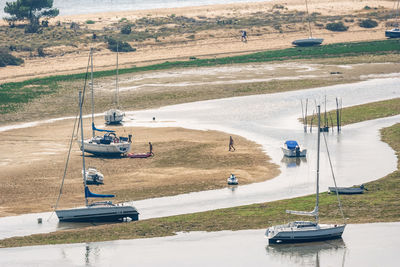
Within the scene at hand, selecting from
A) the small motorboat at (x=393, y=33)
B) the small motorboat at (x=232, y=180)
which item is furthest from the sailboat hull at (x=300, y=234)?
the small motorboat at (x=393, y=33)

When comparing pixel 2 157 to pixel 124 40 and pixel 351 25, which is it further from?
pixel 351 25

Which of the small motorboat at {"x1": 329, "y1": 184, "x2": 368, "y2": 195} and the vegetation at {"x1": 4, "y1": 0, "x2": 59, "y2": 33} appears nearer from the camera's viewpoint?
the small motorboat at {"x1": 329, "y1": 184, "x2": 368, "y2": 195}

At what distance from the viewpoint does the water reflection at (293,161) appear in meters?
69.2

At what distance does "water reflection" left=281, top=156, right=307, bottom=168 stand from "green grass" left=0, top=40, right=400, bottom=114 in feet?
122

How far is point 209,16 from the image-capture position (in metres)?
166

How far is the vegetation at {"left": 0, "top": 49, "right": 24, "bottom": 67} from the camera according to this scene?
389 feet

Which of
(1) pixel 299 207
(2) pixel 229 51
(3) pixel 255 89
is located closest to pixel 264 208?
(1) pixel 299 207

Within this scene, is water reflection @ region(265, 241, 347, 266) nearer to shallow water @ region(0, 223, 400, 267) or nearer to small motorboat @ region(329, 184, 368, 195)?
shallow water @ region(0, 223, 400, 267)

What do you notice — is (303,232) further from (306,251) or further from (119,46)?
(119,46)

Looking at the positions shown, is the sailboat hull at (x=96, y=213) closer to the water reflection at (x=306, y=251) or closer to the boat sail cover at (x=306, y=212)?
the water reflection at (x=306, y=251)

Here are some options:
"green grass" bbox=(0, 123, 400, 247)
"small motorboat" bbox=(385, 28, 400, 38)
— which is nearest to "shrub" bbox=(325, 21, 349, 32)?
"small motorboat" bbox=(385, 28, 400, 38)

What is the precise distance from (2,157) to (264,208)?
27.4m

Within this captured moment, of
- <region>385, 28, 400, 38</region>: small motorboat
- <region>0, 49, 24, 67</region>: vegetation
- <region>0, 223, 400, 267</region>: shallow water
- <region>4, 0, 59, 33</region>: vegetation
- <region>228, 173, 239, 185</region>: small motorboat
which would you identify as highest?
<region>4, 0, 59, 33</region>: vegetation

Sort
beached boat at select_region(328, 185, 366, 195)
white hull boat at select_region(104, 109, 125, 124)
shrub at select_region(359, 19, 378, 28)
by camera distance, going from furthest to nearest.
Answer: shrub at select_region(359, 19, 378, 28) → white hull boat at select_region(104, 109, 125, 124) → beached boat at select_region(328, 185, 366, 195)
